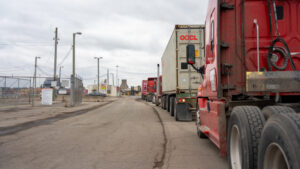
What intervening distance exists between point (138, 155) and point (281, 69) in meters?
3.30

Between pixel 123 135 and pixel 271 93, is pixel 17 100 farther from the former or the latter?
pixel 271 93

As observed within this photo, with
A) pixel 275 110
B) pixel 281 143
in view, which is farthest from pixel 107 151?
pixel 281 143

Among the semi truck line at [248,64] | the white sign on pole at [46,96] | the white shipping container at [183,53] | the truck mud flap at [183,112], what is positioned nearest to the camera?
the semi truck line at [248,64]

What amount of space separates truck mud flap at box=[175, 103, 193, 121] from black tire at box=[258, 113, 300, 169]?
373 inches

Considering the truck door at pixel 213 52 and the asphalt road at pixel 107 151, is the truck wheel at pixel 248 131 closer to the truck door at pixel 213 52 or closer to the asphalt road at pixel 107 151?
the truck door at pixel 213 52

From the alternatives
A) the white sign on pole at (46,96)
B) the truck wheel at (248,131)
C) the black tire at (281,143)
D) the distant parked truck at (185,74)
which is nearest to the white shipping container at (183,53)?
the distant parked truck at (185,74)

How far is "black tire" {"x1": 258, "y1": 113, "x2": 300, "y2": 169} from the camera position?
2.04m

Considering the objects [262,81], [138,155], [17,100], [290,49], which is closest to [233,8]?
Answer: [290,49]

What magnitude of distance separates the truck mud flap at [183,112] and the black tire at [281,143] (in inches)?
373

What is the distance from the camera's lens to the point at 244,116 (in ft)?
10.7

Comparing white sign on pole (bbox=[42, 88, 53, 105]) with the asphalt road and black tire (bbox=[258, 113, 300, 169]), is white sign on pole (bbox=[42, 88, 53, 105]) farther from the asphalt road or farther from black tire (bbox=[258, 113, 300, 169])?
black tire (bbox=[258, 113, 300, 169])

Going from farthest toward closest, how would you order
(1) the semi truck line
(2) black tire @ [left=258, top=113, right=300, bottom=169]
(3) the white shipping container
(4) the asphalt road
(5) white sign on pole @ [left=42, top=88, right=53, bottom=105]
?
(5) white sign on pole @ [left=42, top=88, right=53, bottom=105], (3) the white shipping container, (4) the asphalt road, (1) the semi truck line, (2) black tire @ [left=258, top=113, right=300, bottom=169]

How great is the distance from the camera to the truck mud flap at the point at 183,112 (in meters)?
12.1

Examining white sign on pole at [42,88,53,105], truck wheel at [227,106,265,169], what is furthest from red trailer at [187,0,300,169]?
white sign on pole at [42,88,53,105]
